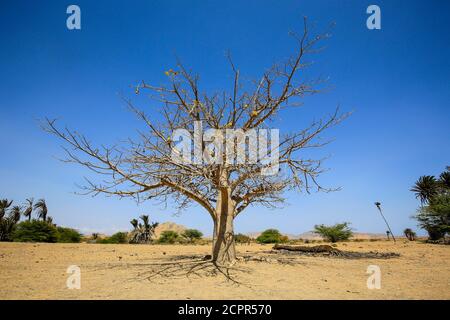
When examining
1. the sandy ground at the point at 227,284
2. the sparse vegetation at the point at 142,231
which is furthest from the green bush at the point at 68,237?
the sandy ground at the point at 227,284

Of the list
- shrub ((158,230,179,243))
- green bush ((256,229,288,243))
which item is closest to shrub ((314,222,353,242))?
green bush ((256,229,288,243))

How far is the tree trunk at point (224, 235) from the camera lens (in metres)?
7.45

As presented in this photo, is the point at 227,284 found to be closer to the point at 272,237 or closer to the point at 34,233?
the point at 34,233

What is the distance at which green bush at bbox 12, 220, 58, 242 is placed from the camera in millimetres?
21312

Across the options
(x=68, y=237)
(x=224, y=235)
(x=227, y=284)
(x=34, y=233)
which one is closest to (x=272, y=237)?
(x=68, y=237)

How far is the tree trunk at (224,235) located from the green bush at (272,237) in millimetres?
24020

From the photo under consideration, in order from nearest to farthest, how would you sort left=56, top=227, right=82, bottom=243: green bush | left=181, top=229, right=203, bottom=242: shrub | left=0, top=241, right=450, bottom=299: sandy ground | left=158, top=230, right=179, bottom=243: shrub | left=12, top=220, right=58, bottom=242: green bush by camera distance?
left=0, top=241, right=450, bottom=299: sandy ground
left=12, top=220, right=58, bottom=242: green bush
left=56, top=227, right=82, bottom=243: green bush
left=158, top=230, right=179, bottom=243: shrub
left=181, top=229, right=203, bottom=242: shrub

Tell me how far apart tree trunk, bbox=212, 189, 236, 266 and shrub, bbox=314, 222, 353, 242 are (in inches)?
1040

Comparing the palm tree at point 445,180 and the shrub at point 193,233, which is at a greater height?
the palm tree at point 445,180

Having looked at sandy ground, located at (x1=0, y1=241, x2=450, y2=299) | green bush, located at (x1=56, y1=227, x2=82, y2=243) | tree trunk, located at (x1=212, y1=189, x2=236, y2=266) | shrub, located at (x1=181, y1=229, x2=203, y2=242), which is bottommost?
shrub, located at (x1=181, y1=229, x2=203, y2=242)

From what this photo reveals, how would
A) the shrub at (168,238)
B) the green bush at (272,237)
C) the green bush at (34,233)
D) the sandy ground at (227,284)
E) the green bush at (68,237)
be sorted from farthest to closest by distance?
the shrub at (168,238)
the green bush at (272,237)
the green bush at (68,237)
the green bush at (34,233)
the sandy ground at (227,284)

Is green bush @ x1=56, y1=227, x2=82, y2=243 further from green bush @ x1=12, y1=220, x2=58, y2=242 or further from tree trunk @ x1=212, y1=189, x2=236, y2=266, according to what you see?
tree trunk @ x1=212, y1=189, x2=236, y2=266

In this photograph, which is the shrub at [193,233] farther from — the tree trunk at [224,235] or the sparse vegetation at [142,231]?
the tree trunk at [224,235]
